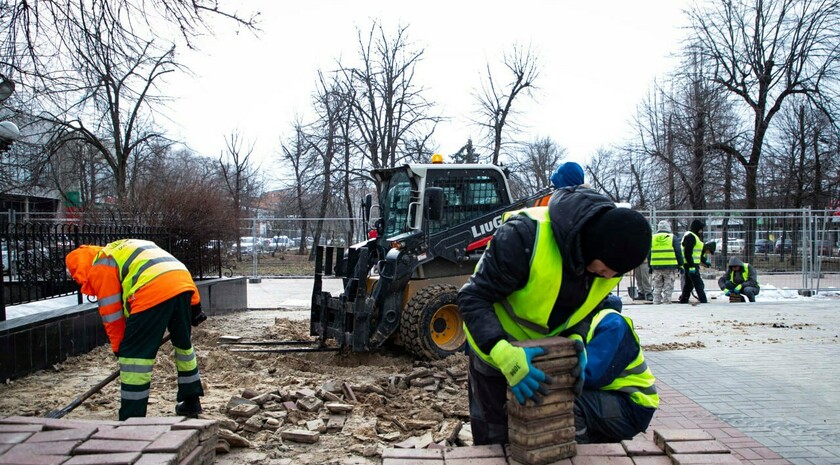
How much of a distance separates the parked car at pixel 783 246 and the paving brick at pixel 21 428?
16.6 meters

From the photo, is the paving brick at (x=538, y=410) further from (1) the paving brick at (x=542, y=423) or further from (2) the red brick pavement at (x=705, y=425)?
(2) the red brick pavement at (x=705, y=425)

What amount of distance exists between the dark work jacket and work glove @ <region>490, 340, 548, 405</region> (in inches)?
6.9

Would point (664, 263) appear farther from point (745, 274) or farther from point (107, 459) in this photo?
point (107, 459)

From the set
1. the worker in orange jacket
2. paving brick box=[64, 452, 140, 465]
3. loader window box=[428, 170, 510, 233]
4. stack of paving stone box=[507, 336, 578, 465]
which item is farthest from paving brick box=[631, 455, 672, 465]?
loader window box=[428, 170, 510, 233]

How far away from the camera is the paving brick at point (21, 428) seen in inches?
120

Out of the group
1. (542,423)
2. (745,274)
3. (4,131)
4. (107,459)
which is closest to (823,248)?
(745,274)

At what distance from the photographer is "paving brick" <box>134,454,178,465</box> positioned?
101 inches

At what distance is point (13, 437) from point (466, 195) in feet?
20.2

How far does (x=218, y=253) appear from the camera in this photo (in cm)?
1301

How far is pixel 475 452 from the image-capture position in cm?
262

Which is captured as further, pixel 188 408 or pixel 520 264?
pixel 188 408

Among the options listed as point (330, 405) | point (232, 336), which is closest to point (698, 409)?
point (330, 405)

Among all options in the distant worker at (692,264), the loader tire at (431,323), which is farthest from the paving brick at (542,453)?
the distant worker at (692,264)

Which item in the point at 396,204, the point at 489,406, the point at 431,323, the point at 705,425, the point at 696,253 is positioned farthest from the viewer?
the point at 696,253
